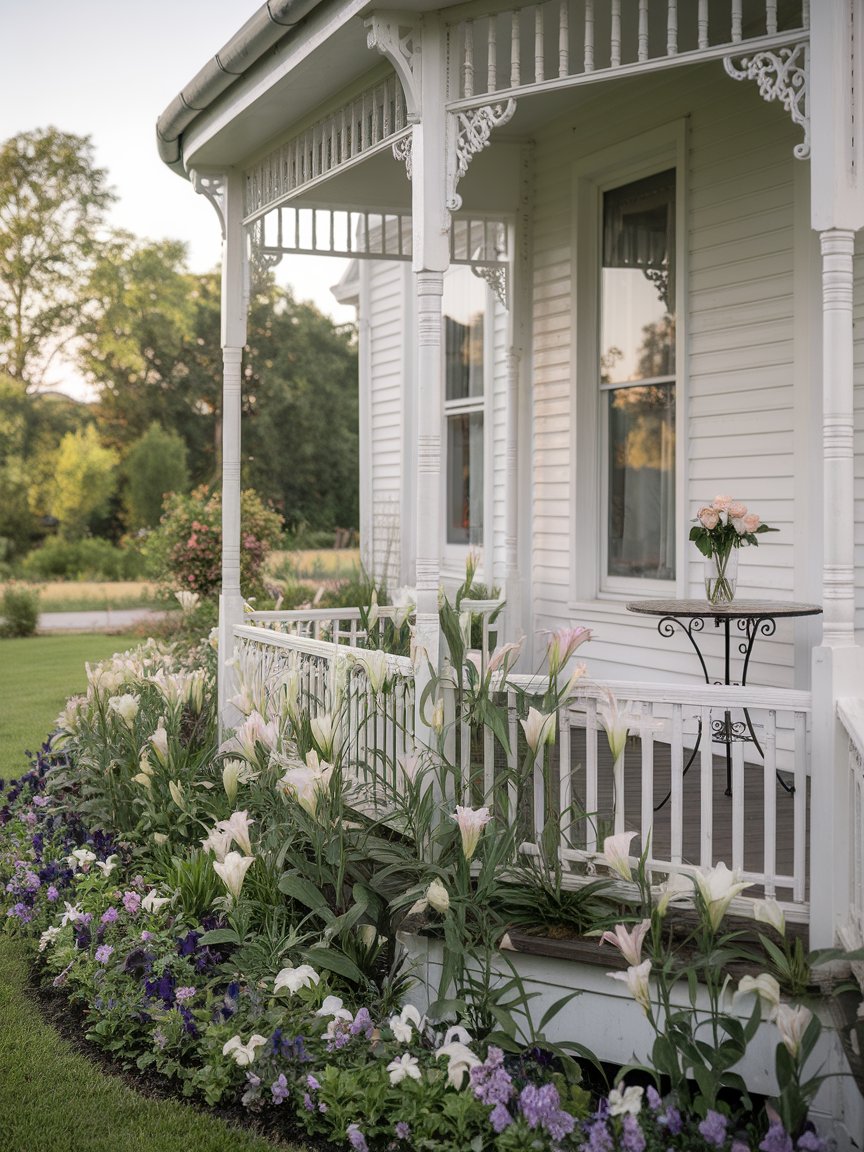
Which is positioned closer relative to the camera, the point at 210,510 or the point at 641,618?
the point at 641,618

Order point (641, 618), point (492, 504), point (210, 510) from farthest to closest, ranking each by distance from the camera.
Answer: point (210, 510) → point (492, 504) → point (641, 618)

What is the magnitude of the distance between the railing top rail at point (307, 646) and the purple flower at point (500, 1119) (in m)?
1.72

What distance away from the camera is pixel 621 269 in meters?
7.16

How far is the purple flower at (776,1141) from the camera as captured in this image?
3.33m

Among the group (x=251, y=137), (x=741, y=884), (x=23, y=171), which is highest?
(x=23, y=171)

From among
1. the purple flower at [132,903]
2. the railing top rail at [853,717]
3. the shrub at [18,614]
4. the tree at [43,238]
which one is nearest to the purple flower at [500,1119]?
the railing top rail at [853,717]

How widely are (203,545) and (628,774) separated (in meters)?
8.42

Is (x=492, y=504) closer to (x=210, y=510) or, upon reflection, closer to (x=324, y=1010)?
(x=324, y=1010)

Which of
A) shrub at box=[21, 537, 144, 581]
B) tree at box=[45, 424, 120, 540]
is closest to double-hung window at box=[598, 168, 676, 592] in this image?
shrub at box=[21, 537, 144, 581]

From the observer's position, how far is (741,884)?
3.61 metres

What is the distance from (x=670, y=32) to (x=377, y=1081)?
3580 mm

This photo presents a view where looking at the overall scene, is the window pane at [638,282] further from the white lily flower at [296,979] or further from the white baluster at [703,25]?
the white lily flower at [296,979]

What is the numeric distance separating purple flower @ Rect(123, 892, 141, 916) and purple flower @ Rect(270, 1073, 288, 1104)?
1445mm

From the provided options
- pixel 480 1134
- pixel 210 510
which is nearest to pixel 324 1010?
pixel 480 1134
